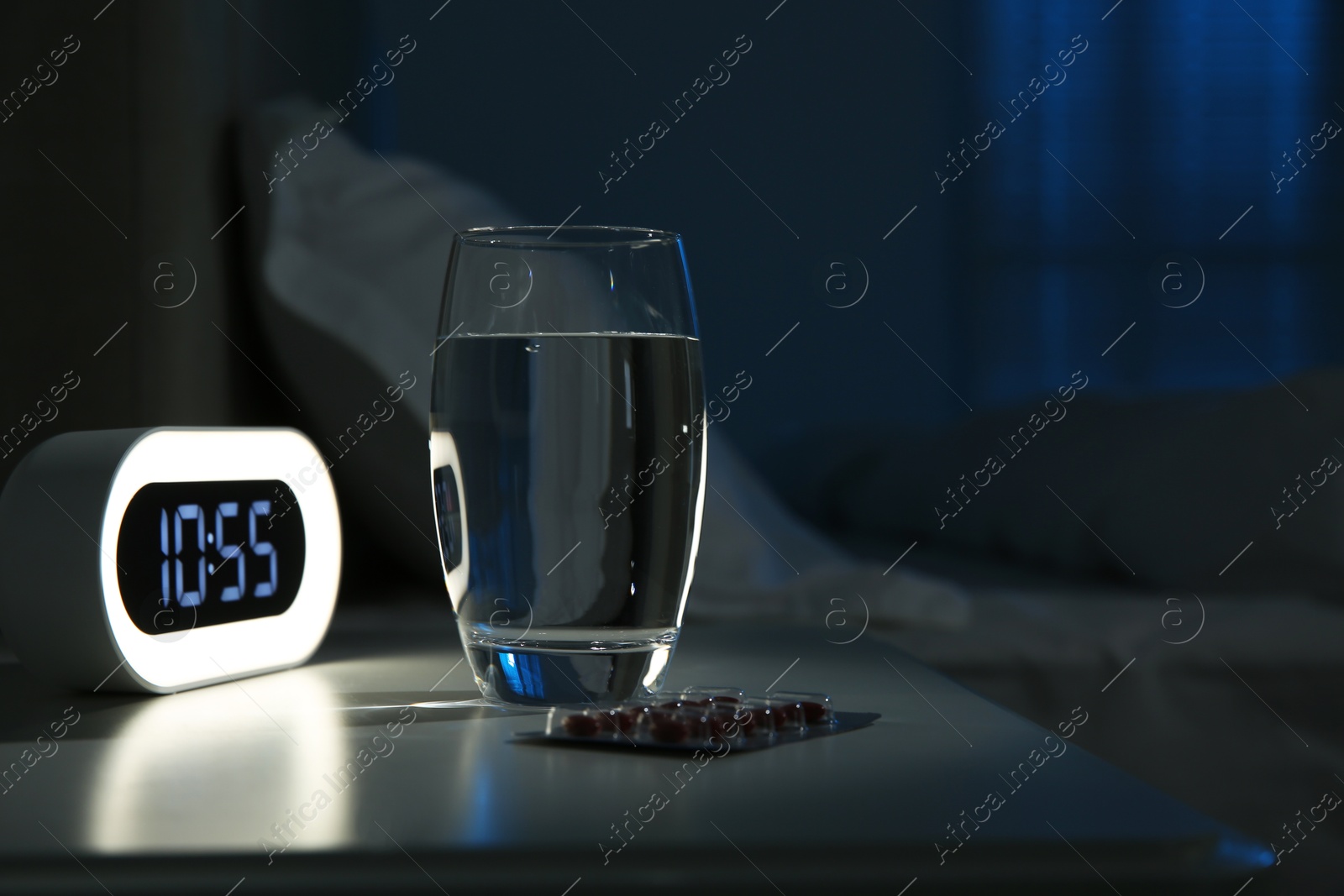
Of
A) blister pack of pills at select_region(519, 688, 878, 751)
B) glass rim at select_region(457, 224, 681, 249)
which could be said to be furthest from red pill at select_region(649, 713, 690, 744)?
glass rim at select_region(457, 224, 681, 249)

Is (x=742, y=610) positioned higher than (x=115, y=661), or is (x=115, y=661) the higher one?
(x=115, y=661)

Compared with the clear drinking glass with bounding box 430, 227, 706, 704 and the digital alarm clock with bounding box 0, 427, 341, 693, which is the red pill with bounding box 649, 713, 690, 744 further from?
the digital alarm clock with bounding box 0, 427, 341, 693

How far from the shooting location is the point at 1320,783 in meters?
0.99

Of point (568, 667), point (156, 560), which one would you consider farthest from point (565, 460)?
point (156, 560)

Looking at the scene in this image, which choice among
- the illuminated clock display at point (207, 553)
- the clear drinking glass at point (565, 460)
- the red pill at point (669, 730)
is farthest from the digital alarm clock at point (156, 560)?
the red pill at point (669, 730)

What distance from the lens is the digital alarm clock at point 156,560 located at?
59 cm

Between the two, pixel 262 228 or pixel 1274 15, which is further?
pixel 1274 15

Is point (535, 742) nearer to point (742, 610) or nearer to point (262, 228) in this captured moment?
point (742, 610)

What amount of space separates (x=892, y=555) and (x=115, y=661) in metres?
1.02

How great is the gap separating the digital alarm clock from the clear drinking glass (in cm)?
16

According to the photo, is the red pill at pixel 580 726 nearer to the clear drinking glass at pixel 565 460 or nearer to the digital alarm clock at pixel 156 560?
the clear drinking glass at pixel 565 460

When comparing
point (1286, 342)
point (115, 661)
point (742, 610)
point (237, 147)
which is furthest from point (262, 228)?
point (1286, 342)

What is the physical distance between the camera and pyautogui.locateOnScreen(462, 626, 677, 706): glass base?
Answer: 0.54 m

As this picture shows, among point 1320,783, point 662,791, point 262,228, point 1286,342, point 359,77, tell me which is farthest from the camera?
point 1286,342
